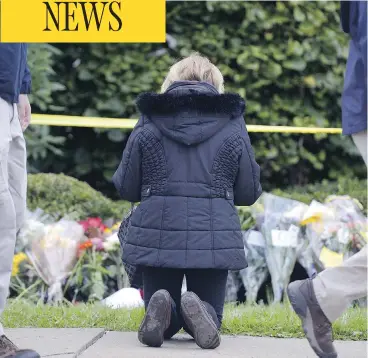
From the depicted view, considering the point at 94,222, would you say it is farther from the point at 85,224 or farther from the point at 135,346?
the point at 135,346

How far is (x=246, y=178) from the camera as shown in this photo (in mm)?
4629

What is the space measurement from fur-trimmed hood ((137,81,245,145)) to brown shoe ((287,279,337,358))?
3.32 feet

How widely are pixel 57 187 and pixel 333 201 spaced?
1956 millimetres

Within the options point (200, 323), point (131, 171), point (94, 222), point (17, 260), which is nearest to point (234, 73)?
point (94, 222)

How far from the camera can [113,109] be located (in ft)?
25.9

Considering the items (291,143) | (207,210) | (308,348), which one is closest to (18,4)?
(207,210)

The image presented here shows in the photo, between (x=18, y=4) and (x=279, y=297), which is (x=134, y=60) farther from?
(x=18, y=4)

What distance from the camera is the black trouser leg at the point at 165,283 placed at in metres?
4.64

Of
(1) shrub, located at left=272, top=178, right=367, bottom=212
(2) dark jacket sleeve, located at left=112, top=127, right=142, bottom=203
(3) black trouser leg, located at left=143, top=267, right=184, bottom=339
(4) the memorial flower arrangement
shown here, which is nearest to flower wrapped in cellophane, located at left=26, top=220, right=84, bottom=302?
(4) the memorial flower arrangement

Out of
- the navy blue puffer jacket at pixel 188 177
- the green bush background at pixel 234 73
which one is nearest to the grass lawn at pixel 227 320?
the navy blue puffer jacket at pixel 188 177

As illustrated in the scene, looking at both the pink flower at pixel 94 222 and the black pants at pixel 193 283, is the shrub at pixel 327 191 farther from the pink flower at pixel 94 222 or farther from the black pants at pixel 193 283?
the black pants at pixel 193 283

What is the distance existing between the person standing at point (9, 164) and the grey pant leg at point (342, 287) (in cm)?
120

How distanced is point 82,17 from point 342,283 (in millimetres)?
1859

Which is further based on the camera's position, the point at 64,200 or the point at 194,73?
the point at 64,200
